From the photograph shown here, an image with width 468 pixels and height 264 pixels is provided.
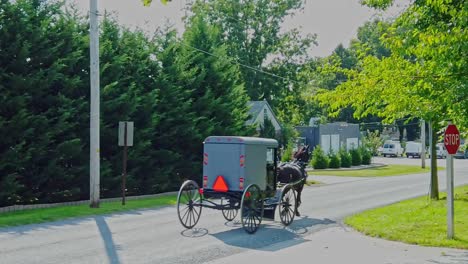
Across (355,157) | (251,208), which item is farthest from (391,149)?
(251,208)

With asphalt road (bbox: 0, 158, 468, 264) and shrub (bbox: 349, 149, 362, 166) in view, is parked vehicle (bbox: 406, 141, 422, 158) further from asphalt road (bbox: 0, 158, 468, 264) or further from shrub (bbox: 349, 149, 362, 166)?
asphalt road (bbox: 0, 158, 468, 264)

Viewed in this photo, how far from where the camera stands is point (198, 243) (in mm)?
12820

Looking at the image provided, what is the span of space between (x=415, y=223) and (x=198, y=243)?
635 cm

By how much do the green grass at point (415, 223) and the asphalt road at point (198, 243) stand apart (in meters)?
0.47

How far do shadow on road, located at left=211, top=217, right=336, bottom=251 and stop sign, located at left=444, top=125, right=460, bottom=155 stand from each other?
3740 millimetres

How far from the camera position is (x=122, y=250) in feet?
38.7

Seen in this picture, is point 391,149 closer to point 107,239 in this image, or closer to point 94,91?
point 94,91

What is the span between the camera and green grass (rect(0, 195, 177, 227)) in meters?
16.1

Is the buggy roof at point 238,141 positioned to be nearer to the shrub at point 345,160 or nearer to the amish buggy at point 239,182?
the amish buggy at point 239,182

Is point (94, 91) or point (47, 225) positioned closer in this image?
point (47, 225)

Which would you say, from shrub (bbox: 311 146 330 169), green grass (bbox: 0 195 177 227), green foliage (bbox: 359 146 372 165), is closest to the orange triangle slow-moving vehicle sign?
green grass (bbox: 0 195 177 227)

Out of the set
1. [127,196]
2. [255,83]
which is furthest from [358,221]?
[255,83]

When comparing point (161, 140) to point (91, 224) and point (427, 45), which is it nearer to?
point (91, 224)

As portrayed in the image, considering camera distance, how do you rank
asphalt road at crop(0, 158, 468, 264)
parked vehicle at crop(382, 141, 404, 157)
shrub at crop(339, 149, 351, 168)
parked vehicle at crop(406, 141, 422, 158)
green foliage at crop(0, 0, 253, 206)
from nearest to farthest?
asphalt road at crop(0, 158, 468, 264) < green foliage at crop(0, 0, 253, 206) < shrub at crop(339, 149, 351, 168) < parked vehicle at crop(406, 141, 422, 158) < parked vehicle at crop(382, 141, 404, 157)
